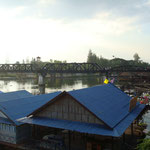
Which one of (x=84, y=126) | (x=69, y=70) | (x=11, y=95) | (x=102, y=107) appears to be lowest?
(x=84, y=126)

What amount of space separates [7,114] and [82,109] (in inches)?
449

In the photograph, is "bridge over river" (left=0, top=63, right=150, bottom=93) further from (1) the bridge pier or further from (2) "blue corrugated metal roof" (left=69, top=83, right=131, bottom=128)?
(2) "blue corrugated metal roof" (left=69, top=83, right=131, bottom=128)

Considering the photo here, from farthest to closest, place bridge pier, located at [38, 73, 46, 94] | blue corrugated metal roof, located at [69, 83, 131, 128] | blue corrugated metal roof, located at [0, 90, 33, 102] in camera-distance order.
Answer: bridge pier, located at [38, 73, 46, 94] < blue corrugated metal roof, located at [0, 90, 33, 102] < blue corrugated metal roof, located at [69, 83, 131, 128]

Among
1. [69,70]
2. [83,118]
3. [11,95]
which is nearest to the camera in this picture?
[83,118]

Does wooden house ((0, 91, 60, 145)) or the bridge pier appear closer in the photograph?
wooden house ((0, 91, 60, 145))

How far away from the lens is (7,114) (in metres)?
27.6

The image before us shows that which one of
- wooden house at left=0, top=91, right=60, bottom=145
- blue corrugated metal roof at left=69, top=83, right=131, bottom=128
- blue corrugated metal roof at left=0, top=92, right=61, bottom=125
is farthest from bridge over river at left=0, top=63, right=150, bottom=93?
blue corrugated metal roof at left=69, top=83, right=131, bottom=128

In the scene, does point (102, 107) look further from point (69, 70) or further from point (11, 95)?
point (69, 70)

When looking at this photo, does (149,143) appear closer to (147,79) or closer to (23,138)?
(23,138)

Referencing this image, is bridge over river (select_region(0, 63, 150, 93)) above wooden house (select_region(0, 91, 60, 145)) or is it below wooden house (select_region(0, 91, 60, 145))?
above

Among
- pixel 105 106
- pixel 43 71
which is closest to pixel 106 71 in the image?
pixel 43 71

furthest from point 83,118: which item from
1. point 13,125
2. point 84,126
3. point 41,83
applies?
point 41,83

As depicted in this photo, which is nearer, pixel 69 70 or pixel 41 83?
pixel 41 83

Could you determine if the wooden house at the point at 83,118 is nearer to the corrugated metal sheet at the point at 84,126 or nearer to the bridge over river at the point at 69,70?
the corrugated metal sheet at the point at 84,126
